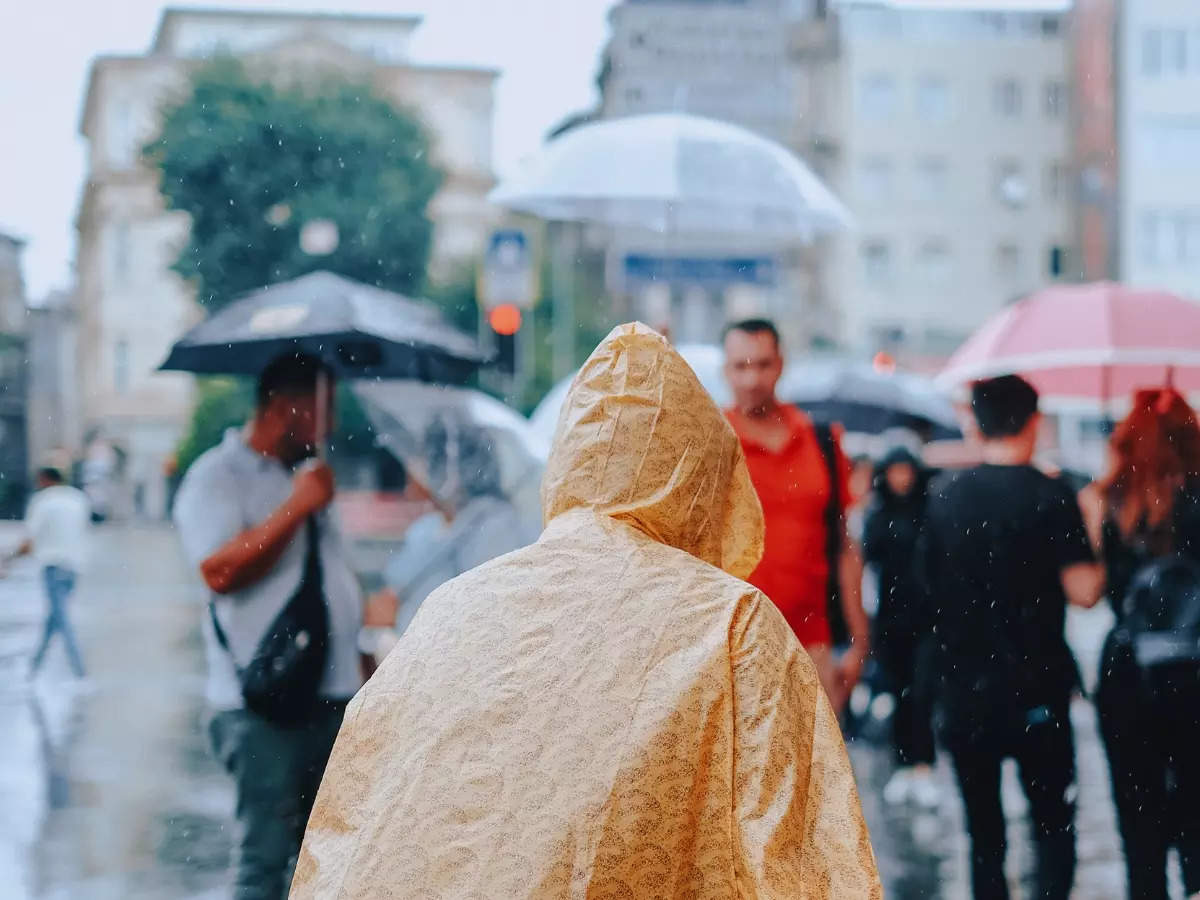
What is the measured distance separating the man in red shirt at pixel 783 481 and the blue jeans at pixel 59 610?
9.27 metres

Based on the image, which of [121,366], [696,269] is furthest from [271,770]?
[121,366]

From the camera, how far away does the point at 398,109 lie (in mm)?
28953

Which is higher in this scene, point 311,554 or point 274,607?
point 311,554

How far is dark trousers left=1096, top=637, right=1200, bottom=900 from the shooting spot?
5.44 meters

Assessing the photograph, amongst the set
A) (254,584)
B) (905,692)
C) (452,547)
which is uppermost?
(254,584)

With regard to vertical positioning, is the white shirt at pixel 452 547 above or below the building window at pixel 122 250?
below

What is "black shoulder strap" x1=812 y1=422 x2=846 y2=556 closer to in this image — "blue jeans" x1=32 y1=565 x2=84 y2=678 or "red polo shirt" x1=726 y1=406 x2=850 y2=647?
"red polo shirt" x1=726 y1=406 x2=850 y2=647

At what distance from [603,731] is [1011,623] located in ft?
9.11

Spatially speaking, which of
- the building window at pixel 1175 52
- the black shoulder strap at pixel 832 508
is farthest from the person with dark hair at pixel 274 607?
the building window at pixel 1175 52

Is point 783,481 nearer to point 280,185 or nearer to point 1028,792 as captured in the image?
point 1028,792

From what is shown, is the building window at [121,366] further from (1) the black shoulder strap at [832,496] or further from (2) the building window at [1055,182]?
(2) the building window at [1055,182]

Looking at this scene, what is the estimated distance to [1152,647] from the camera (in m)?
5.43

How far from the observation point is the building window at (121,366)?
27828 mm

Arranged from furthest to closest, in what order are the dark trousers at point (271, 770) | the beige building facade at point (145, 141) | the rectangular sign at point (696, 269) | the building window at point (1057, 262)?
the building window at point (1057, 262), the beige building facade at point (145, 141), the rectangular sign at point (696, 269), the dark trousers at point (271, 770)
